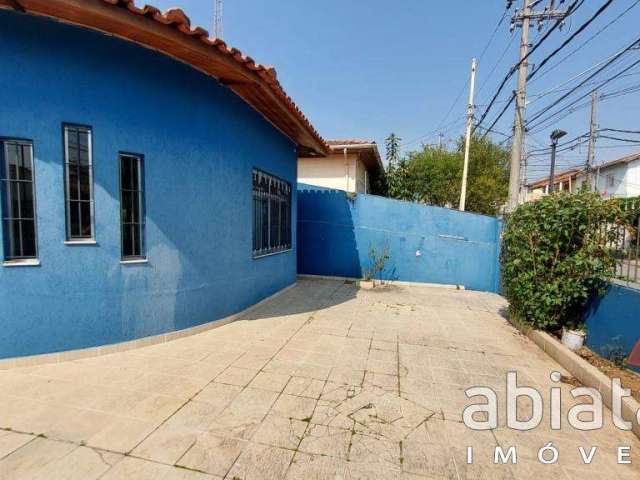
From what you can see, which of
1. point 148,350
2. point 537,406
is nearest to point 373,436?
point 537,406

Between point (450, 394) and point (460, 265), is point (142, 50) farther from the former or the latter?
point (460, 265)

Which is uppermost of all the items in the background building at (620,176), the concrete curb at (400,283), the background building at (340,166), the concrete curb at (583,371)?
the background building at (620,176)

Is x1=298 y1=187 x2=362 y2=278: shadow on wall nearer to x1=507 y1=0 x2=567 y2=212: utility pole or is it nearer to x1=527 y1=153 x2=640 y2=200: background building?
x1=507 y1=0 x2=567 y2=212: utility pole

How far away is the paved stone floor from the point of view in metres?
2.24

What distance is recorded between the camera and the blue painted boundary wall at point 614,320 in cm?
372

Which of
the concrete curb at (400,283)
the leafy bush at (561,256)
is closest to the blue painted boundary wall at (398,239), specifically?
the concrete curb at (400,283)

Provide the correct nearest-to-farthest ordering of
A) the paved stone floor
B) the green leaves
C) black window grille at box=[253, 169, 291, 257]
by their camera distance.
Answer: the paved stone floor < black window grille at box=[253, 169, 291, 257] < the green leaves

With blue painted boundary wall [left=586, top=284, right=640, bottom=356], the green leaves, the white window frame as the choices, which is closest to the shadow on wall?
blue painted boundary wall [left=586, top=284, right=640, bottom=356]

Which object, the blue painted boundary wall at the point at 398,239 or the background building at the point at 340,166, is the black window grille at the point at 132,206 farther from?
the background building at the point at 340,166

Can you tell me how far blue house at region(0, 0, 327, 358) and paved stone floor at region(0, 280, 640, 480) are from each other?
626mm

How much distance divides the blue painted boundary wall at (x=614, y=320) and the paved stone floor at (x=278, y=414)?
731 millimetres

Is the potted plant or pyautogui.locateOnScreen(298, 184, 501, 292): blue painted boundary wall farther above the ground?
pyautogui.locateOnScreen(298, 184, 501, 292): blue painted boundary wall

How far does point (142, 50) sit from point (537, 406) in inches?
238

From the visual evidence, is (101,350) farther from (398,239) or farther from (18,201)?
(398,239)
